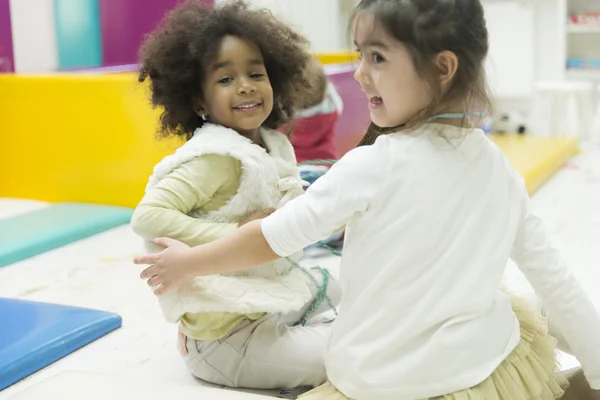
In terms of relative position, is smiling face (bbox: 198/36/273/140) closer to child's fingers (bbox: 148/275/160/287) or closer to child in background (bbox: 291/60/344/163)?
child's fingers (bbox: 148/275/160/287)

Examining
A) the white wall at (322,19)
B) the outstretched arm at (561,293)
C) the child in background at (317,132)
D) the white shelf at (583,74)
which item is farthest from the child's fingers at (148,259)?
the white shelf at (583,74)

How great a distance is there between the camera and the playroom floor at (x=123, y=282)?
1299 millimetres

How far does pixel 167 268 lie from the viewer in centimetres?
96

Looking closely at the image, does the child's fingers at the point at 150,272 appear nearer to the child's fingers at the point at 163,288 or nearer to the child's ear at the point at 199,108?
the child's fingers at the point at 163,288

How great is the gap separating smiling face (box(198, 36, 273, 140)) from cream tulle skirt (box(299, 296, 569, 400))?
47 cm

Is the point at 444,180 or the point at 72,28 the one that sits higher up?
the point at 72,28

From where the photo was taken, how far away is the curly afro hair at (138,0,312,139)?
1.20m

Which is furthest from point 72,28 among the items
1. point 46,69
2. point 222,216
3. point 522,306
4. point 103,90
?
point 522,306

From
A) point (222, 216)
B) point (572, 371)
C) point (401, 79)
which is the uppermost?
point (401, 79)

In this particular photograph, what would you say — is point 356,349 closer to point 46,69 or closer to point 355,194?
point 355,194

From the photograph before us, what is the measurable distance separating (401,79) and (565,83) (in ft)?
10.6

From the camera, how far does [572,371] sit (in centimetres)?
106

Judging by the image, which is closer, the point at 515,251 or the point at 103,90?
the point at 515,251

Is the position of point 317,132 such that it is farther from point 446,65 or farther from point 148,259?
point 446,65
